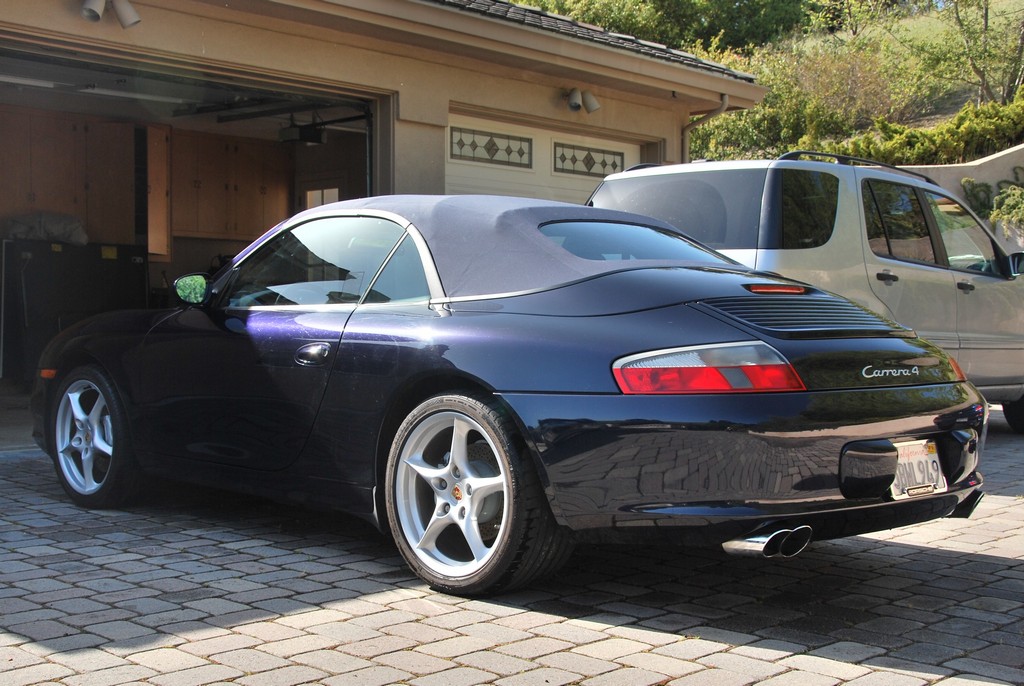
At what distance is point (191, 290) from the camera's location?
5.11 meters

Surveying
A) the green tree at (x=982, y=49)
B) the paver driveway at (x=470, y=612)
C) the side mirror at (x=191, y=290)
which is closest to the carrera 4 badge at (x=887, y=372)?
the paver driveway at (x=470, y=612)

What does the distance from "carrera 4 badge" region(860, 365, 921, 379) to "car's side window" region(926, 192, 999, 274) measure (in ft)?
14.1

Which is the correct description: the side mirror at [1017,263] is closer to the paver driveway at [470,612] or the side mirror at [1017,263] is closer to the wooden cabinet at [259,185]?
the paver driveway at [470,612]

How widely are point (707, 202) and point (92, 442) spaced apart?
3.70m

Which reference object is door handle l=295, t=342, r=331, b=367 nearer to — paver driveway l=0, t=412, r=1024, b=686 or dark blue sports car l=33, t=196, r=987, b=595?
dark blue sports car l=33, t=196, r=987, b=595

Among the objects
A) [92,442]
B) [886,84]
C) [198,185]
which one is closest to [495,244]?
[92,442]

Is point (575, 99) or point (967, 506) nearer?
point (967, 506)

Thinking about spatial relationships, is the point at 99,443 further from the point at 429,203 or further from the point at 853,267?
the point at 853,267

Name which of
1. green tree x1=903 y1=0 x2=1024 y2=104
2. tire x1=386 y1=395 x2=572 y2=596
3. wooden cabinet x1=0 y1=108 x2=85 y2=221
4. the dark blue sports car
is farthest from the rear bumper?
green tree x1=903 y1=0 x2=1024 y2=104

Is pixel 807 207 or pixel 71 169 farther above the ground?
pixel 71 169

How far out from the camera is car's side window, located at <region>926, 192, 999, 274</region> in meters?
7.90

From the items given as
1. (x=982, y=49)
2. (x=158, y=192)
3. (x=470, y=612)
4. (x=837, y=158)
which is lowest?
(x=470, y=612)

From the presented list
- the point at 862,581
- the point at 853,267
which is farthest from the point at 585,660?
the point at 853,267

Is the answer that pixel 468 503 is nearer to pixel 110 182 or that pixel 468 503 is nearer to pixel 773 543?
pixel 773 543
